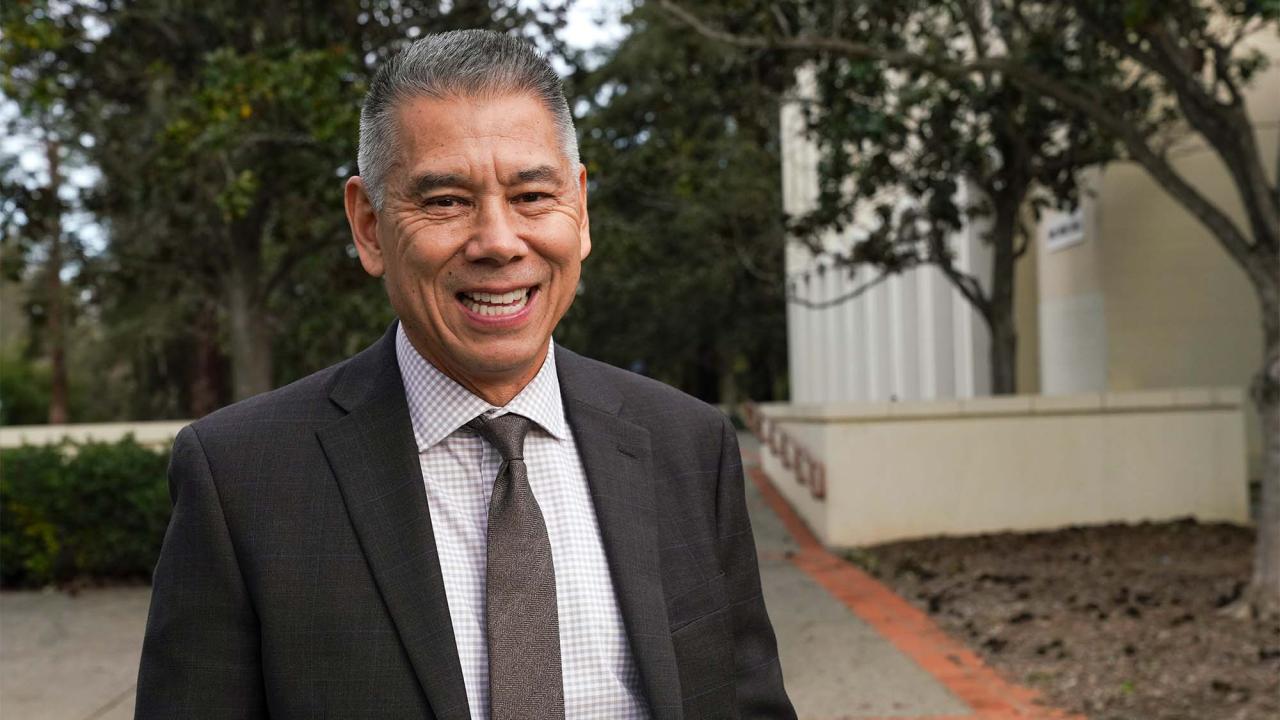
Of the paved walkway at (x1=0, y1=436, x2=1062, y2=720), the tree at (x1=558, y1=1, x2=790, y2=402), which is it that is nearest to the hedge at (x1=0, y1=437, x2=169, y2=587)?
the paved walkway at (x1=0, y1=436, x2=1062, y2=720)

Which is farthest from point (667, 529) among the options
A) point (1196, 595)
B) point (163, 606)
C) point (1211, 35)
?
point (1211, 35)

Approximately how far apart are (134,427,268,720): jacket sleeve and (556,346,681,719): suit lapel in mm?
501

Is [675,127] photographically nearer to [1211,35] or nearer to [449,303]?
[1211,35]

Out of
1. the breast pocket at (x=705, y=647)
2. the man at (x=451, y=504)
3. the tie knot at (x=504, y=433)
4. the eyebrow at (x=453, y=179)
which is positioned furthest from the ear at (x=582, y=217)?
the breast pocket at (x=705, y=647)

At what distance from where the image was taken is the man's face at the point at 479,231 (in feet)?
6.36

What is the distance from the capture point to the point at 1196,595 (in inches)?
333

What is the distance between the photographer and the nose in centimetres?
195

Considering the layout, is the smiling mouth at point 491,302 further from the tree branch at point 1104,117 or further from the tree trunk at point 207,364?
the tree trunk at point 207,364

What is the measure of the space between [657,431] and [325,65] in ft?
28.6

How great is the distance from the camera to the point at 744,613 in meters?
2.19

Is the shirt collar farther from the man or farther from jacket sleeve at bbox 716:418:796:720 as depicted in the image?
jacket sleeve at bbox 716:418:796:720

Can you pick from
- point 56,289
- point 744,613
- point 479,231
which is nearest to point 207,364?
point 56,289

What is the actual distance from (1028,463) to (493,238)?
10329mm

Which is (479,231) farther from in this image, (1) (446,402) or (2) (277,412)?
(2) (277,412)
